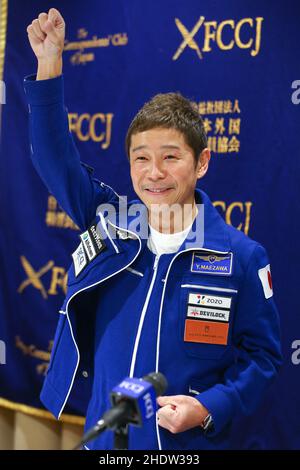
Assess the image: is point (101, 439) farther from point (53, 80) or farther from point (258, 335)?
point (53, 80)

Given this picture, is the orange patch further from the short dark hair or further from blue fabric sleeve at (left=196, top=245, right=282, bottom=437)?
the short dark hair

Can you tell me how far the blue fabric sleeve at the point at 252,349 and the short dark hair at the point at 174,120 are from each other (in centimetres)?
27

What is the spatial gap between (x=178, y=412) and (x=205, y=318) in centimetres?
20

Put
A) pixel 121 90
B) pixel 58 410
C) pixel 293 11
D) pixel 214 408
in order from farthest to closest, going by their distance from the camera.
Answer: pixel 121 90, pixel 293 11, pixel 58 410, pixel 214 408

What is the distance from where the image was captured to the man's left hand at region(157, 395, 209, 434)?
1131 mm

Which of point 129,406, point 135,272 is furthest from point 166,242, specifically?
point 129,406

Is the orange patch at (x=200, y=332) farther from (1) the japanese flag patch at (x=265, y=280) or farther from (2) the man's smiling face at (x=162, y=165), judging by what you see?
(2) the man's smiling face at (x=162, y=165)

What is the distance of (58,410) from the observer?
4.22 feet

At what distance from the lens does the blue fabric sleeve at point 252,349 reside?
1.22 meters

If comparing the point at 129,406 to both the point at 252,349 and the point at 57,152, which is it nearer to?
the point at 252,349

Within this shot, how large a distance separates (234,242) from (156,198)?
0.62ft

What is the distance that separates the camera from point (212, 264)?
1.24m

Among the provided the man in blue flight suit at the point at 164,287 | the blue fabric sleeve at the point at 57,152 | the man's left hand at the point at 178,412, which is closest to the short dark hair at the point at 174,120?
the man in blue flight suit at the point at 164,287

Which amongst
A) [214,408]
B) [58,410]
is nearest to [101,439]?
[58,410]
